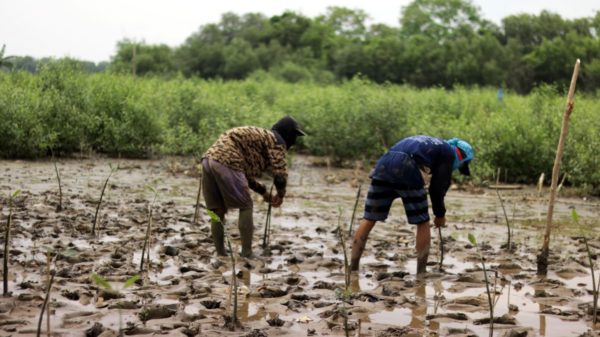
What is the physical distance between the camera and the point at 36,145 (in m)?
15.4

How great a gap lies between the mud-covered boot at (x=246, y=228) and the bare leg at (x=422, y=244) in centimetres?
176

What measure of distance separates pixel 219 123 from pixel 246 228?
1021 centimetres

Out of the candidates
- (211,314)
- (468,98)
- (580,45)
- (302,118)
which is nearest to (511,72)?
(580,45)

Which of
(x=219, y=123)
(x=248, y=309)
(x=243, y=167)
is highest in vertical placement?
(x=219, y=123)

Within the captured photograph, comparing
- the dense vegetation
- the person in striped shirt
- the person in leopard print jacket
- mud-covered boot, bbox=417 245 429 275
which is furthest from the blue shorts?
the dense vegetation

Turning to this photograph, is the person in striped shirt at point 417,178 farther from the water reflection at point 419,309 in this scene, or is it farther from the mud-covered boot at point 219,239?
the mud-covered boot at point 219,239

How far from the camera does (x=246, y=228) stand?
7250 millimetres

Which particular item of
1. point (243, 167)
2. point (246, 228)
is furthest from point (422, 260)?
point (243, 167)

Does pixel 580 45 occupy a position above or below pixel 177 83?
above

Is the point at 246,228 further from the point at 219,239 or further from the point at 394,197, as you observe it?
the point at 394,197

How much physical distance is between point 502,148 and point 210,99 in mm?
8188

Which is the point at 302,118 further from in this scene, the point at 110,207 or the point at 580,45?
the point at 580,45

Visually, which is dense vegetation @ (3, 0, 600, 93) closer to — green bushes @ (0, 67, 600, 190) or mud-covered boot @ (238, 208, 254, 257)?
green bushes @ (0, 67, 600, 190)

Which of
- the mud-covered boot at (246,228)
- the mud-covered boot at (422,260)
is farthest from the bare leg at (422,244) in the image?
the mud-covered boot at (246,228)
